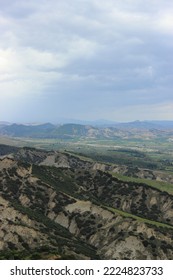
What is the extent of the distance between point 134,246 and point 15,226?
1304 inches

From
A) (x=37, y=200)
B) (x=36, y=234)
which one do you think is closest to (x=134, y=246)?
(x=36, y=234)

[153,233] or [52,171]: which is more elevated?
[52,171]

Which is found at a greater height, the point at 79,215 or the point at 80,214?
the point at 80,214

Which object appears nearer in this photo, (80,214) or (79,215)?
(79,215)

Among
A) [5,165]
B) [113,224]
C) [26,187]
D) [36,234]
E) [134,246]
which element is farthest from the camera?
[5,165]

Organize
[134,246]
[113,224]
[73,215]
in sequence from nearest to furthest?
[134,246] → [113,224] → [73,215]

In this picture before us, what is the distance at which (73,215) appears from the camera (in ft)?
416

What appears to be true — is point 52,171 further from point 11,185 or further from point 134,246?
point 134,246

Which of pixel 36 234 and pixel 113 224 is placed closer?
pixel 36 234

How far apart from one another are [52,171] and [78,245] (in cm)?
6065

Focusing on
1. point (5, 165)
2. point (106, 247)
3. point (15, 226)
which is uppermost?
point (5, 165)

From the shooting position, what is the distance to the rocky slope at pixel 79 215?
9938 cm

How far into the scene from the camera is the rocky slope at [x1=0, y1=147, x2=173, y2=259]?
326 ft

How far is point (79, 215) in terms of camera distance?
12625 centimetres
